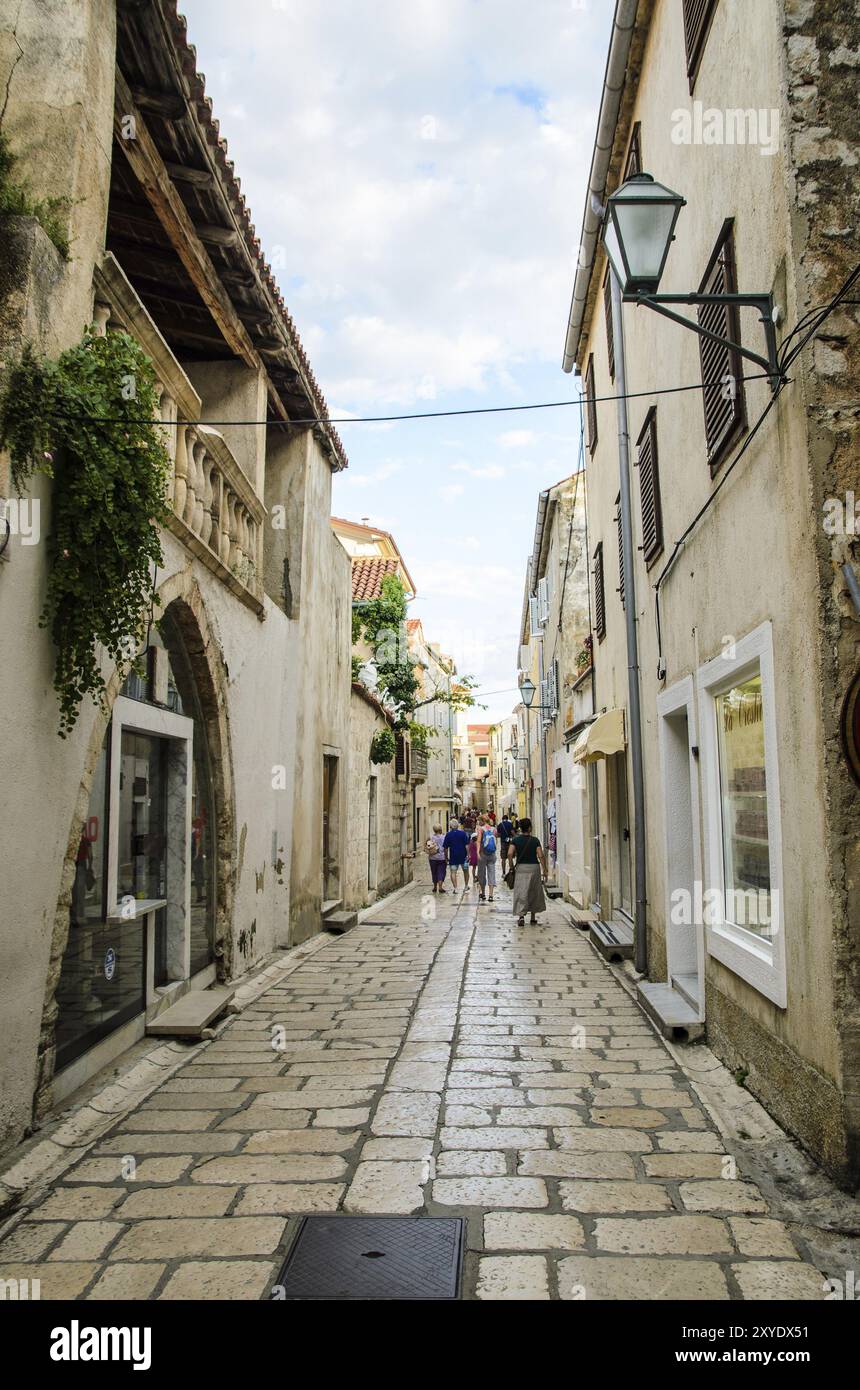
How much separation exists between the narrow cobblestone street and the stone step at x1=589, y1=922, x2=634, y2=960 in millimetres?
2278

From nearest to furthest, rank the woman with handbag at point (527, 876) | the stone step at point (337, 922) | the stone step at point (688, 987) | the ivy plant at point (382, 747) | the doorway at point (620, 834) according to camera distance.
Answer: the stone step at point (688, 987) → the doorway at point (620, 834) → the stone step at point (337, 922) → the woman with handbag at point (527, 876) → the ivy plant at point (382, 747)

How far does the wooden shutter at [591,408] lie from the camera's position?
1333 centimetres

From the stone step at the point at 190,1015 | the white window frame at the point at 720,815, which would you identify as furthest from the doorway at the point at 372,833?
the white window frame at the point at 720,815

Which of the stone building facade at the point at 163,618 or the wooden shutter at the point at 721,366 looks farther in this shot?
the wooden shutter at the point at 721,366

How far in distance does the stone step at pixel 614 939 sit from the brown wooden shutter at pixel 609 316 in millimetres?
6277

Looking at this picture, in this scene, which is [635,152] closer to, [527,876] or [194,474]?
[194,474]

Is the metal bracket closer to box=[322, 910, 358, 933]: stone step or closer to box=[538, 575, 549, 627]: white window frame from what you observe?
box=[322, 910, 358, 933]: stone step

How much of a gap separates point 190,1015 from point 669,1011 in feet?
11.3

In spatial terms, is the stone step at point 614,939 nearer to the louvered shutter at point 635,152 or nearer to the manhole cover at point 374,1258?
the manhole cover at point 374,1258

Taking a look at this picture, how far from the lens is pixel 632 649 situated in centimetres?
962

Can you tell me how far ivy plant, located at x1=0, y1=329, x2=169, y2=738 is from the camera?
4.35 metres

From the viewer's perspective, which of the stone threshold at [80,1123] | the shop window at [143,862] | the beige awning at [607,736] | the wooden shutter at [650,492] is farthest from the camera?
the beige awning at [607,736]
